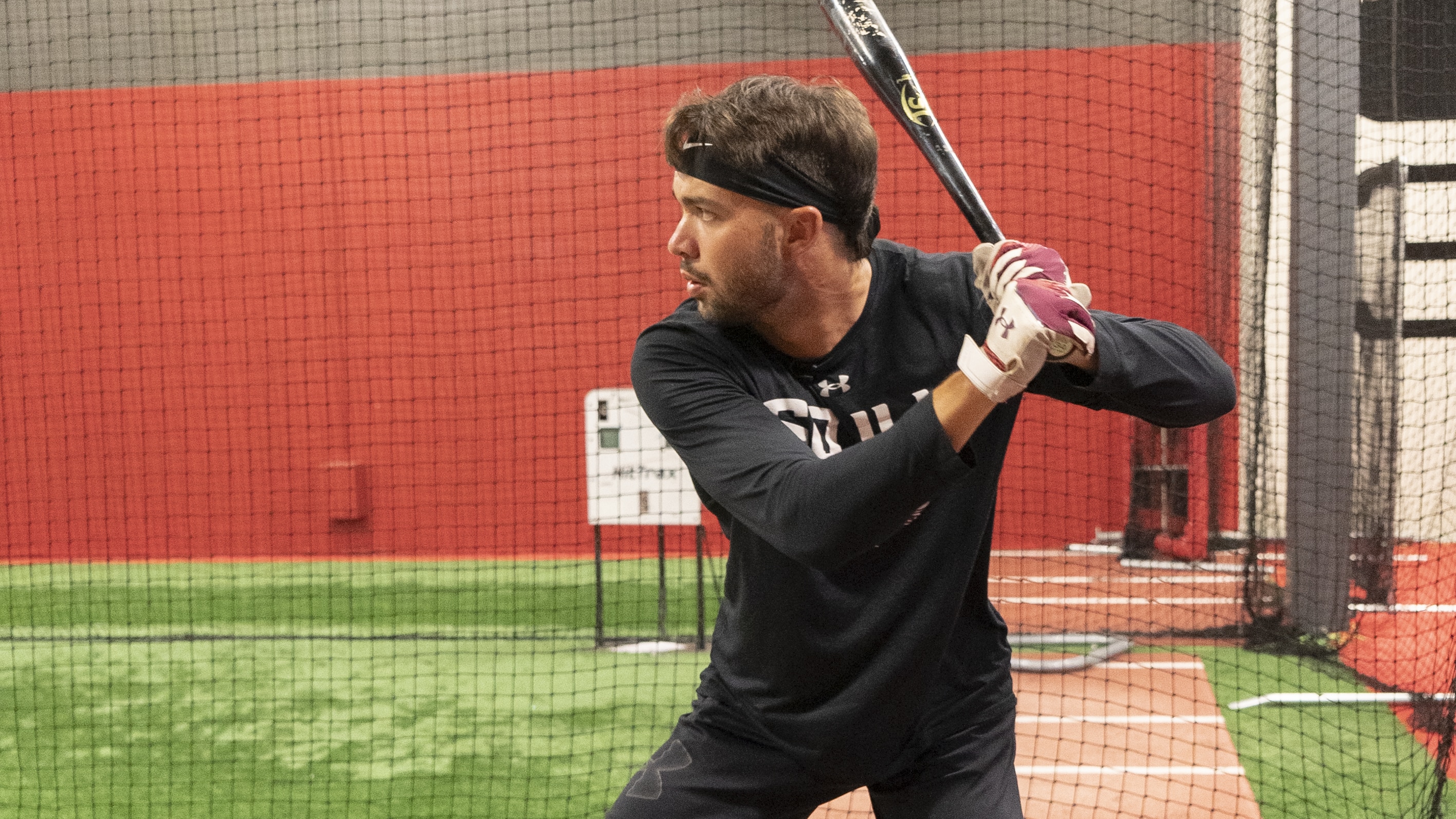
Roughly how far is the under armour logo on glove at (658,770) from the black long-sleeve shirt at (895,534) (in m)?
0.07

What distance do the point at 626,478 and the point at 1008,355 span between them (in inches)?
154

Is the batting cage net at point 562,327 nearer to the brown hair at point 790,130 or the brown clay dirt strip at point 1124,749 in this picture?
the brown clay dirt strip at point 1124,749

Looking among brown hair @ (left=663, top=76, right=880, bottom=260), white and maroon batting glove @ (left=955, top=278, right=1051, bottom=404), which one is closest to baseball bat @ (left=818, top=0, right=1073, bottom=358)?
brown hair @ (left=663, top=76, right=880, bottom=260)

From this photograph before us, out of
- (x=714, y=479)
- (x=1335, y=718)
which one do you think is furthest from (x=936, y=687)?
(x=1335, y=718)

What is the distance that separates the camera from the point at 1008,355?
1.23m

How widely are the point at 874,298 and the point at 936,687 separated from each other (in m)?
0.56

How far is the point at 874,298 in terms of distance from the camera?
1.67 m

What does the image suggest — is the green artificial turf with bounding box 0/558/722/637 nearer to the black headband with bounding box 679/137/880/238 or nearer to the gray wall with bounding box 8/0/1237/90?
the gray wall with bounding box 8/0/1237/90

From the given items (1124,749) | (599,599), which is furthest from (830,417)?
(599,599)

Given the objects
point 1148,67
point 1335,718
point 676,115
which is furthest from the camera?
point 1148,67

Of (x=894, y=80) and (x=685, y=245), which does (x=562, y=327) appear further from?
(x=685, y=245)

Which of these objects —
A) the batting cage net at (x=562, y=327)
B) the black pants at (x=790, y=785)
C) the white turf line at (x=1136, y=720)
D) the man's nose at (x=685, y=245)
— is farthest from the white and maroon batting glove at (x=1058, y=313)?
the batting cage net at (x=562, y=327)

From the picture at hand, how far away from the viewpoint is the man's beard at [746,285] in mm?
1549

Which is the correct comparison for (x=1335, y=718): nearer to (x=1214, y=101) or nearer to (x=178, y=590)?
(x=1214, y=101)
